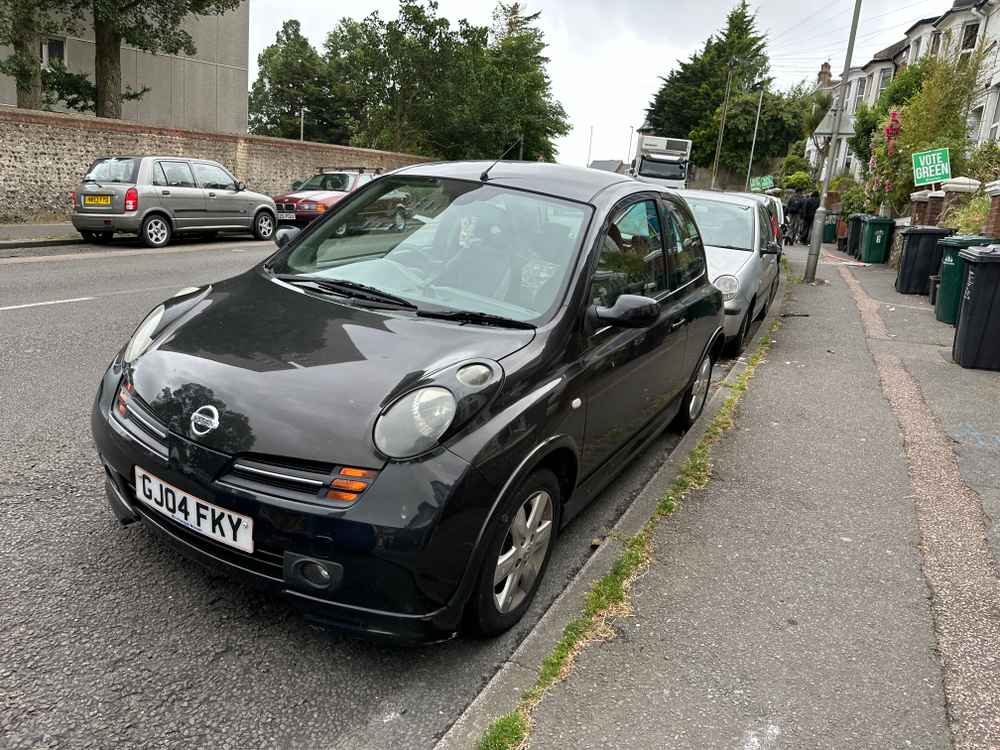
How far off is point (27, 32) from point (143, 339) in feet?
74.8

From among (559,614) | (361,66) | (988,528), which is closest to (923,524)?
(988,528)

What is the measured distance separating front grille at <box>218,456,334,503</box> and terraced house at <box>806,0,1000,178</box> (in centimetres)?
1446

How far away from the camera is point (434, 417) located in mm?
2498

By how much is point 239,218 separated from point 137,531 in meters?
14.7

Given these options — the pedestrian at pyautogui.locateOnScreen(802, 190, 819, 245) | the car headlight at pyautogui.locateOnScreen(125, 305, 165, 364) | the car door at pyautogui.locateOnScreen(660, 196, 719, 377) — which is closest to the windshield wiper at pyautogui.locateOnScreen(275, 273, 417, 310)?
the car headlight at pyautogui.locateOnScreen(125, 305, 165, 364)

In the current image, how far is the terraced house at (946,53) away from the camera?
A: 2464 cm

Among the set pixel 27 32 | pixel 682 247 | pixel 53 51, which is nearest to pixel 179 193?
pixel 27 32

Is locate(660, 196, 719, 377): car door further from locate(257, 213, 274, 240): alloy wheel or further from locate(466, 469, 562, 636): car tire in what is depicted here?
locate(257, 213, 274, 240): alloy wheel

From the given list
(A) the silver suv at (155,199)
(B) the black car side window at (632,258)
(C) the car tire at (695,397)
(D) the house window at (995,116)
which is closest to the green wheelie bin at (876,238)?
(A) the silver suv at (155,199)

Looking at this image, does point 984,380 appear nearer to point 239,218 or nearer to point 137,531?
point 137,531

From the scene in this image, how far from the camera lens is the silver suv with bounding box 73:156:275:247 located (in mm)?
14188

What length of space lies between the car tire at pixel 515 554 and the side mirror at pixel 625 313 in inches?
28.1

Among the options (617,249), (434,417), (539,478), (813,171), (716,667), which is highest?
(813,171)

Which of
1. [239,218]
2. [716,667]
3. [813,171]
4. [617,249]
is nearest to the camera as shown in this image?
[716,667]
